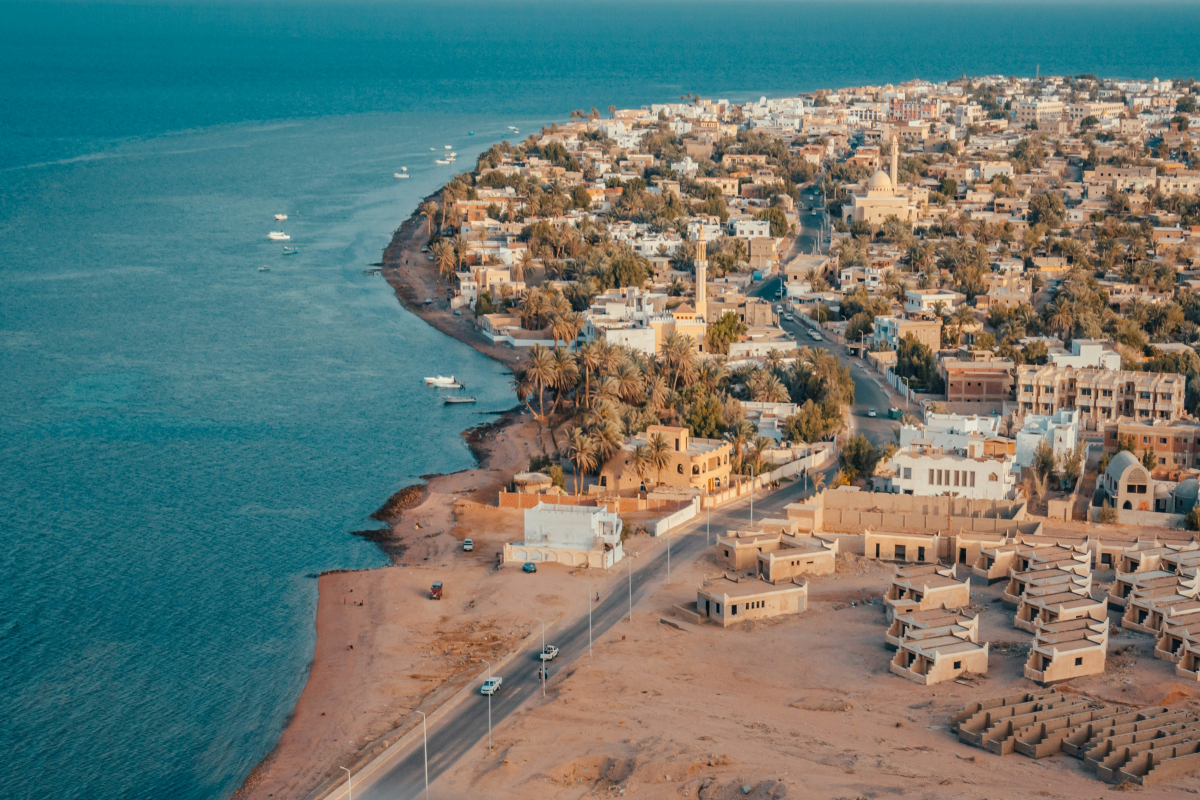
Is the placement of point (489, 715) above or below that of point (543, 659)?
below

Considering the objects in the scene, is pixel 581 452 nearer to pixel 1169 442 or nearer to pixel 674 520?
pixel 674 520

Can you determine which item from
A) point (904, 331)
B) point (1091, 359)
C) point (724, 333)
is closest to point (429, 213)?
point (724, 333)

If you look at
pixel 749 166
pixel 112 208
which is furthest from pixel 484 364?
pixel 749 166

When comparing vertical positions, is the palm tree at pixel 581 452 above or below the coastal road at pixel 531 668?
above

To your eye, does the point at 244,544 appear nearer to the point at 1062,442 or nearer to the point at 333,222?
the point at 1062,442

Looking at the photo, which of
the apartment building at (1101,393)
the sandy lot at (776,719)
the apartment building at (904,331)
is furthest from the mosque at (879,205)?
the sandy lot at (776,719)

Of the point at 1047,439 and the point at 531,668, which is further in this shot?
the point at 1047,439

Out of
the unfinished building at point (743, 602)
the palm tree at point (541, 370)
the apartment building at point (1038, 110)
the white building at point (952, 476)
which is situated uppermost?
the apartment building at point (1038, 110)

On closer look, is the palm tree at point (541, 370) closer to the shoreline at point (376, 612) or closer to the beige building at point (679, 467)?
the shoreline at point (376, 612)
